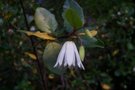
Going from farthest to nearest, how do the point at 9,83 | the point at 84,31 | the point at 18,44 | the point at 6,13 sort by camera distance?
1. the point at 9,83
2. the point at 18,44
3. the point at 6,13
4. the point at 84,31

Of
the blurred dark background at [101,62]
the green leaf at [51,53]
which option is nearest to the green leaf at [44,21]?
the green leaf at [51,53]

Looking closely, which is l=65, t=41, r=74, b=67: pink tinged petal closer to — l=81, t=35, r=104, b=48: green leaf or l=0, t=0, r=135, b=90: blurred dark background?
l=81, t=35, r=104, b=48: green leaf

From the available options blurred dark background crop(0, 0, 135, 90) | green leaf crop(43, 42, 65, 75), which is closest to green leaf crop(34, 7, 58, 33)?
green leaf crop(43, 42, 65, 75)

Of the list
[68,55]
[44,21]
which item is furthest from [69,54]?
[44,21]

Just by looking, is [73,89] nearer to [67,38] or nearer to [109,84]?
[109,84]

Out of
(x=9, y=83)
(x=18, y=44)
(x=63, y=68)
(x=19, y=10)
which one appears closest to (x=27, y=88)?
(x=9, y=83)

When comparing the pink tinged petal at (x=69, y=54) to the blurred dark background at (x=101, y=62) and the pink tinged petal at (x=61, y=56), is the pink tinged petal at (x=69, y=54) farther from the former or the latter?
the blurred dark background at (x=101, y=62)
